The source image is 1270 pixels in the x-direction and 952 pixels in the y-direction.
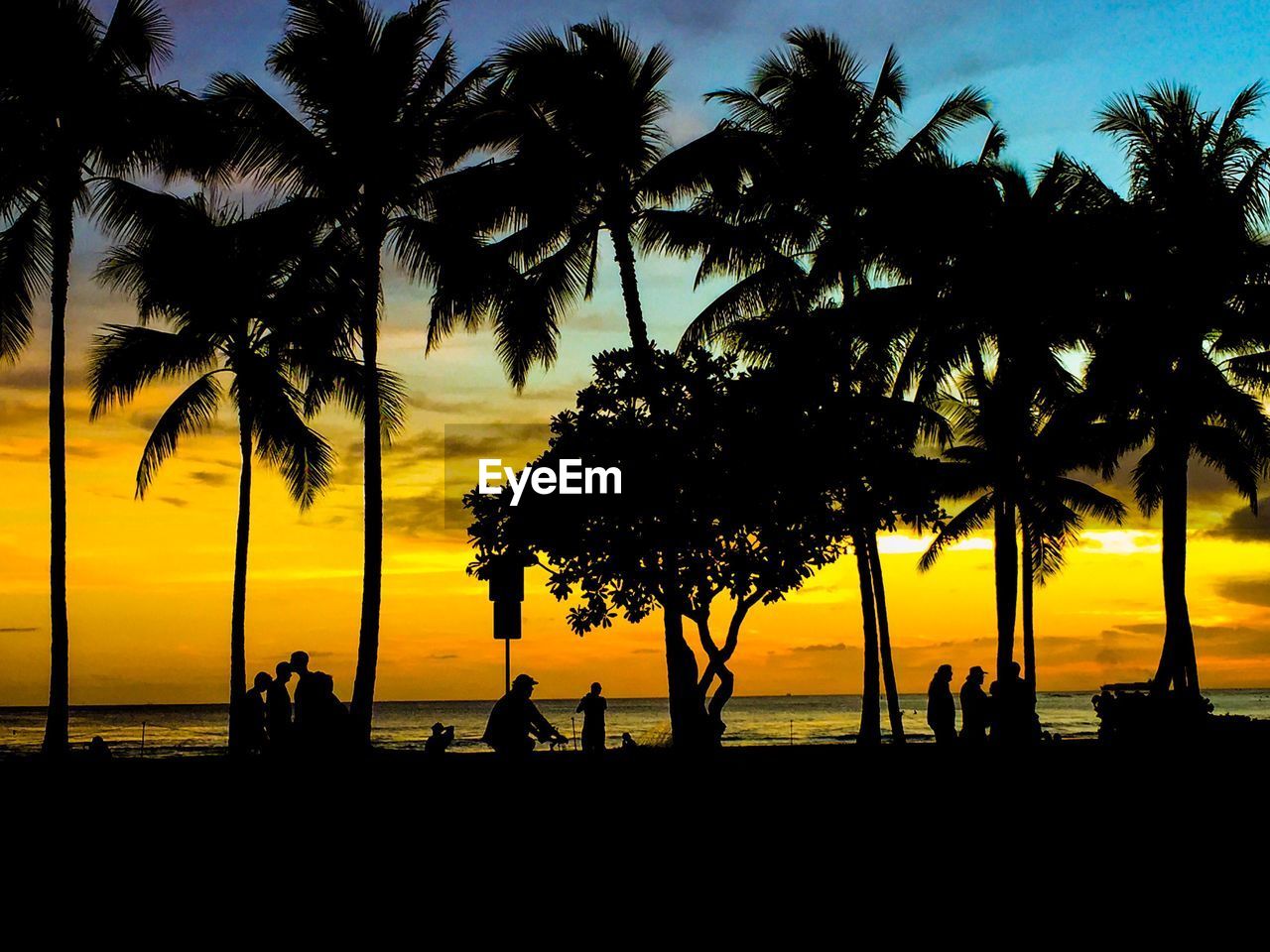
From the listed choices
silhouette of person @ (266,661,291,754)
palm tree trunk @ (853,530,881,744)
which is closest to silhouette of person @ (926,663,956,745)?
palm tree trunk @ (853,530,881,744)

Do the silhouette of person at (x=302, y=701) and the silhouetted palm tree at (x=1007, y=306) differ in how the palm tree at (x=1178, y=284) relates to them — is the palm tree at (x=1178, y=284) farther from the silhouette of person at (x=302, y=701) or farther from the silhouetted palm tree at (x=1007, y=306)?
the silhouette of person at (x=302, y=701)

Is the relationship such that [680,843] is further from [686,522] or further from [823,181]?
[823,181]

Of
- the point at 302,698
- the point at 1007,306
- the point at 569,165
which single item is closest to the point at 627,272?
the point at 569,165

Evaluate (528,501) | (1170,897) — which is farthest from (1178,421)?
(1170,897)

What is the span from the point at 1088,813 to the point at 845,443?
9334 mm

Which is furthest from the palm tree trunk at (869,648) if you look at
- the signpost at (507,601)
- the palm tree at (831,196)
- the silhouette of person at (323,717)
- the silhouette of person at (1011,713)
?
the silhouette of person at (323,717)

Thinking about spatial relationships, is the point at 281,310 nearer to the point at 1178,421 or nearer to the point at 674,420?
the point at 674,420

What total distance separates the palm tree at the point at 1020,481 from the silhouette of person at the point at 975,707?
4.28 feet

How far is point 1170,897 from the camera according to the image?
347 inches

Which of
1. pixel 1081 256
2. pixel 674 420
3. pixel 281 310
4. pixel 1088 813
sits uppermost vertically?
pixel 1081 256

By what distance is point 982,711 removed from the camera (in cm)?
2328

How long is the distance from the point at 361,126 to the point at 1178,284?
667 inches

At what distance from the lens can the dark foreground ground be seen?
8711 millimetres

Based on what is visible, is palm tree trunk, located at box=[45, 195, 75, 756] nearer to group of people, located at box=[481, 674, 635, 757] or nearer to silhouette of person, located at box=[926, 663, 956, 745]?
group of people, located at box=[481, 674, 635, 757]
